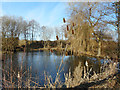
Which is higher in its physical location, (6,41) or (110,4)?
(110,4)

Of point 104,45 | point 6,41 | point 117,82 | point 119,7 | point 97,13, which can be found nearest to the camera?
point 117,82

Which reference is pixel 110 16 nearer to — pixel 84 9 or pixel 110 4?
pixel 110 4

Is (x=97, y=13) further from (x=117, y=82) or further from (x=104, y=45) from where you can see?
(x=117, y=82)

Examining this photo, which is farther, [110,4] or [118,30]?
[110,4]

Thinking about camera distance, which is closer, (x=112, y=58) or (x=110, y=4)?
(x=110, y=4)

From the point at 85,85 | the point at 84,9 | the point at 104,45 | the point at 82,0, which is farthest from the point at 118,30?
the point at 85,85

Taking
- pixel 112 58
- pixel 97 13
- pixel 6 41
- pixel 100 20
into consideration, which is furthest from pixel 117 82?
pixel 6 41

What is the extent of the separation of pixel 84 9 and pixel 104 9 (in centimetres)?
58

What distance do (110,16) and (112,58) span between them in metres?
1.05

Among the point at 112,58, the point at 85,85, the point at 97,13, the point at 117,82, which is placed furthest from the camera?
the point at 112,58

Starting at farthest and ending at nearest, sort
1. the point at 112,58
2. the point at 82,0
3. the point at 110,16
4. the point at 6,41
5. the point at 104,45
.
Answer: the point at 6,41 → the point at 104,45 → the point at 112,58 → the point at 110,16 → the point at 82,0

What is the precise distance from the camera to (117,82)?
1.45 m

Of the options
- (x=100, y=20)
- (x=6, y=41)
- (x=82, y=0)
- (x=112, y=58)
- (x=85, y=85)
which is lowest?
(x=112, y=58)

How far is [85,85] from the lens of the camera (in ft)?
1.47
